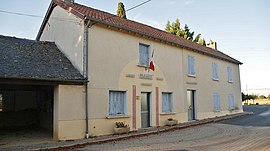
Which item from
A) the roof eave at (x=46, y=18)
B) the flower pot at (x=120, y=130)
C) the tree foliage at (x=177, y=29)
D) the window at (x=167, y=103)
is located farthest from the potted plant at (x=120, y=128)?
the tree foliage at (x=177, y=29)

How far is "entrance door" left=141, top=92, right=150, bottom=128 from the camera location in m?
13.3

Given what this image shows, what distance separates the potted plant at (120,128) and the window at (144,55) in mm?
3706

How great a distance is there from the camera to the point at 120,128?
443 inches

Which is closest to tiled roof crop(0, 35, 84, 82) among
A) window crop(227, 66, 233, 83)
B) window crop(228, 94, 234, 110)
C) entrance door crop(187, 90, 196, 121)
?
entrance door crop(187, 90, 196, 121)

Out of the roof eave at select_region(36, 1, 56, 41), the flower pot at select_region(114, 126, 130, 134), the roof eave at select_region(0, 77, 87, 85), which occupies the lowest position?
the flower pot at select_region(114, 126, 130, 134)

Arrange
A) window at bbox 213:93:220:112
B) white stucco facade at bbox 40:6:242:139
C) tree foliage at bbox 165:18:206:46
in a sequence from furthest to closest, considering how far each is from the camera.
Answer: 1. tree foliage at bbox 165:18:206:46
2. window at bbox 213:93:220:112
3. white stucco facade at bbox 40:6:242:139

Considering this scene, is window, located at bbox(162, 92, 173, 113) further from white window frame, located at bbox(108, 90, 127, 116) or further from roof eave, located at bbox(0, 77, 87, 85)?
roof eave, located at bbox(0, 77, 87, 85)

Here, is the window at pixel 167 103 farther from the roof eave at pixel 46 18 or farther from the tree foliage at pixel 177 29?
the tree foliage at pixel 177 29

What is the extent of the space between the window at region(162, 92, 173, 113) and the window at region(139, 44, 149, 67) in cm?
235

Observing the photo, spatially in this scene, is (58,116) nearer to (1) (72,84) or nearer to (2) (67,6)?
(1) (72,84)

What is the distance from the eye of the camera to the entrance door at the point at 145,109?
13.3 metres

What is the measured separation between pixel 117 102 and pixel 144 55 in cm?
347

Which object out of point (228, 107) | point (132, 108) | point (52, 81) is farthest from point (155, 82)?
point (228, 107)

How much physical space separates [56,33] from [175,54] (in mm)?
7607
